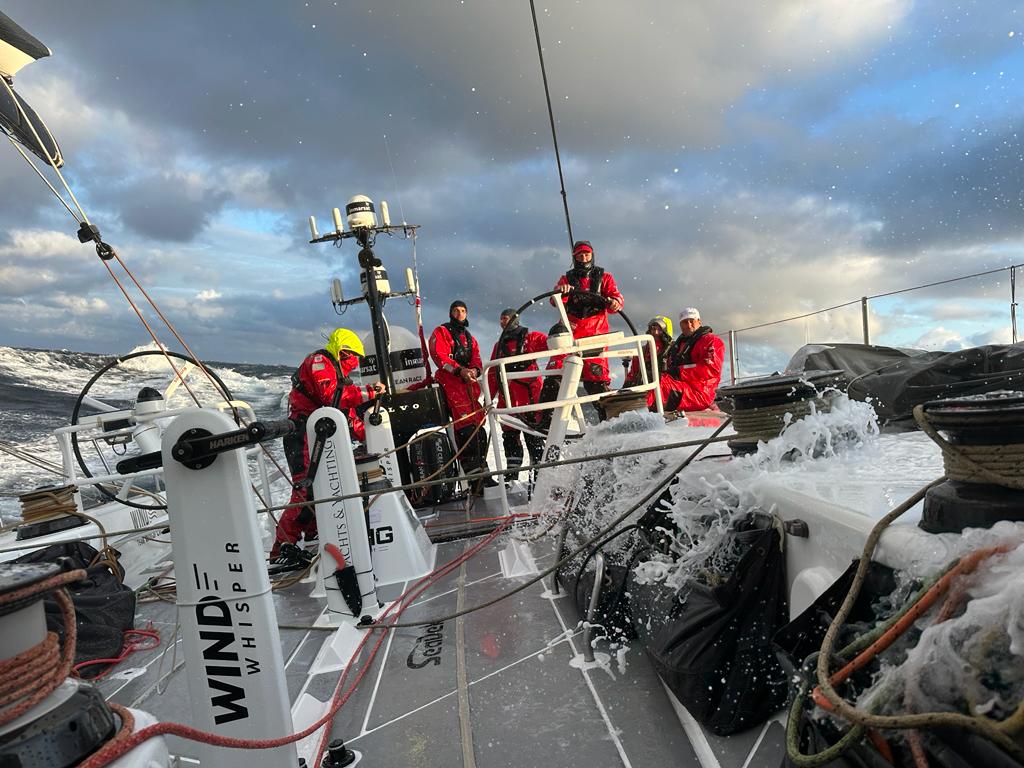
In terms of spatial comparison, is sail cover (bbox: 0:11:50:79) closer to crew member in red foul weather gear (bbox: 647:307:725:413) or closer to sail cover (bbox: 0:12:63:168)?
sail cover (bbox: 0:12:63:168)

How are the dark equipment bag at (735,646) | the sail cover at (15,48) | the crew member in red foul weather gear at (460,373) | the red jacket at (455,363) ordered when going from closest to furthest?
the dark equipment bag at (735,646)
the sail cover at (15,48)
the crew member in red foul weather gear at (460,373)
the red jacket at (455,363)

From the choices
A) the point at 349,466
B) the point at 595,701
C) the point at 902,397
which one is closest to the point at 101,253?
the point at 349,466

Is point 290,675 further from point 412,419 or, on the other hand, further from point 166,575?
point 412,419

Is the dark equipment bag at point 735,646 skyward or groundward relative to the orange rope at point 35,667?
groundward

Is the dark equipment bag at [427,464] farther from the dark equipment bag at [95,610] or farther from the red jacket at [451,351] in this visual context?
the dark equipment bag at [95,610]

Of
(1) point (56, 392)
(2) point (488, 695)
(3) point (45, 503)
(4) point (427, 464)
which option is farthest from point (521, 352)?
(1) point (56, 392)

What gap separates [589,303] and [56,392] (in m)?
18.4

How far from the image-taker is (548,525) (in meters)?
4.25

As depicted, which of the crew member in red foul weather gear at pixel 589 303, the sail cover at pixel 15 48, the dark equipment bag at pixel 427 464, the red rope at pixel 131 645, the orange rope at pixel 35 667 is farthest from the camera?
the crew member in red foul weather gear at pixel 589 303

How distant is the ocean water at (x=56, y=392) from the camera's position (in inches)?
499

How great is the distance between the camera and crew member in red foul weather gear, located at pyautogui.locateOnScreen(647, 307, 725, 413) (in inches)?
263

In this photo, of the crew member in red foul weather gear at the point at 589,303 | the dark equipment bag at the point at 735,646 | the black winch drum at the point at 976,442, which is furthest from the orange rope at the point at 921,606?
the crew member in red foul weather gear at the point at 589,303

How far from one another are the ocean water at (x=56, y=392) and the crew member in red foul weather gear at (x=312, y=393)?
768cm

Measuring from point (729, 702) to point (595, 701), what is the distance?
537mm
